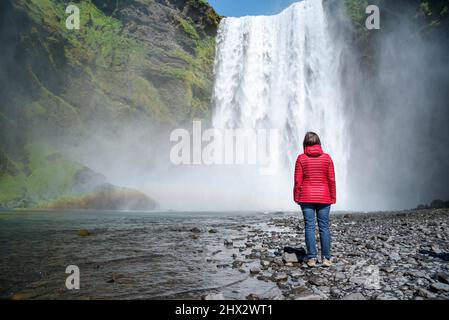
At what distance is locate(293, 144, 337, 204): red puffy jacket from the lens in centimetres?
555

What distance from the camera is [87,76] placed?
138 ft

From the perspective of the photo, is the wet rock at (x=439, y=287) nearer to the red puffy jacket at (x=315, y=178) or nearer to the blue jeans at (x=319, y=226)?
the blue jeans at (x=319, y=226)

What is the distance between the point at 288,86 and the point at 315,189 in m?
36.1

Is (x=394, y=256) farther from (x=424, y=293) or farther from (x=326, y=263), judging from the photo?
(x=424, y=293)

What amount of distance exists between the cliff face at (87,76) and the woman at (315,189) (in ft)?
94.0

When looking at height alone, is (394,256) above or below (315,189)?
below

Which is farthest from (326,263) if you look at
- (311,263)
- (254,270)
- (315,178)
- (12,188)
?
(12,188)

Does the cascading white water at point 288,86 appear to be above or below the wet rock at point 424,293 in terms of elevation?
above

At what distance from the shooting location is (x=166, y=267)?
5945 mm

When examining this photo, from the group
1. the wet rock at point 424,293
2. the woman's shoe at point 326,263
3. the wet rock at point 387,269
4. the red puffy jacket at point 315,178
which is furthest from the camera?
the red puffy jacket at point 315,178

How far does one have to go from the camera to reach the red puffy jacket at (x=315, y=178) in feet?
18.2

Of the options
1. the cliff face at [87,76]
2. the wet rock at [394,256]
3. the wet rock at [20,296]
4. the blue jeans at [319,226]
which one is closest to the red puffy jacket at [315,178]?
the blue jeans at [319,226]
